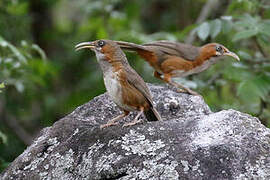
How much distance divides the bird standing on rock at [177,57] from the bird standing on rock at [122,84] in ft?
4.94

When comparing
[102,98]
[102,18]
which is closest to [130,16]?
[102,18]

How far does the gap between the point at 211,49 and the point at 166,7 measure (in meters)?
5.64

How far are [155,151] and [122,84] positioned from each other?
2.99 feet

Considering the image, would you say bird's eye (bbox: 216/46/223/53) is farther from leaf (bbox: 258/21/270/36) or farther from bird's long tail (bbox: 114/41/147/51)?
bird's long tail (bbox: 114/41/147/51)

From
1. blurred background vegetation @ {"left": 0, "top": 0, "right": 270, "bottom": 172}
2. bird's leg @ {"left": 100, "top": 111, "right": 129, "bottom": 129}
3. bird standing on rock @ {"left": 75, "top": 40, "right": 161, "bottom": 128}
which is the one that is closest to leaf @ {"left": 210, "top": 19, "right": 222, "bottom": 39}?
blurred background vegetation @ {"left": 0, "top": 0, "right": 270, "bottom": 172}

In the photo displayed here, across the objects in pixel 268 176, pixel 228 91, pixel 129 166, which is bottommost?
pixel 228 91

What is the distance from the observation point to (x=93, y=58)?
10.1 meters

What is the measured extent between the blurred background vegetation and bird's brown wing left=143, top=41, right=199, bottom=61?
234 millimetres

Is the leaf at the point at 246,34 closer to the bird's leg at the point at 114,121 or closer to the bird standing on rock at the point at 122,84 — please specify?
the bird standing on rock at the point at 122,84

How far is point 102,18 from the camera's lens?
10.2 meters

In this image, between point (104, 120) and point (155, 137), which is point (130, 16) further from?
point (155, 137)

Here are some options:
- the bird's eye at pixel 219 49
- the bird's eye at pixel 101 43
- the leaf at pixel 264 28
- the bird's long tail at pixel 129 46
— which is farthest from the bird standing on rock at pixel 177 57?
the bird's eye at pixel 101 43

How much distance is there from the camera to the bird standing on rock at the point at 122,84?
168 inches

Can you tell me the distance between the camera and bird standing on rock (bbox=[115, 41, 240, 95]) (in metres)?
6.22
